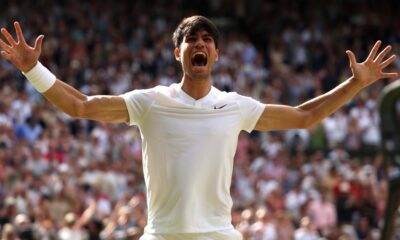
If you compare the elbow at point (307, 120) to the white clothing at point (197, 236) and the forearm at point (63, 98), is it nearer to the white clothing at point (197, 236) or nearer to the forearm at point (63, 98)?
the white clothing at point (197, 236)

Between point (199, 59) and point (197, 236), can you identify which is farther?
point (199, 59)

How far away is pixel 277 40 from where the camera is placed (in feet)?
80.6

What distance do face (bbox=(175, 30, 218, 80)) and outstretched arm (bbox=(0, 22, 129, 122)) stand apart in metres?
0.40

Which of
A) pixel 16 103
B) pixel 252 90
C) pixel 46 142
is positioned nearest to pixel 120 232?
pixel 46 142

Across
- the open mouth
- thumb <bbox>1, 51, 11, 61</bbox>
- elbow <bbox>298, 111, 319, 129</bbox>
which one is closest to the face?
the open mouth

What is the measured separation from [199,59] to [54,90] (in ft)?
2.42

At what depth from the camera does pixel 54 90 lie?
5.11 meters

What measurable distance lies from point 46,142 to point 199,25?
10636 mm

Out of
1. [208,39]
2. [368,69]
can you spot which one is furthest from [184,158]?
[368,69]

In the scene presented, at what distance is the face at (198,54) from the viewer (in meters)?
5.34

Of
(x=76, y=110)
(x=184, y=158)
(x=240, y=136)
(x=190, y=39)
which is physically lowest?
(x=184, y=158)

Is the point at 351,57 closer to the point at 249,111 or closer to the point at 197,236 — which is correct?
the point at 249,111

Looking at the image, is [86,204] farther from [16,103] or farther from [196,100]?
[196,100]

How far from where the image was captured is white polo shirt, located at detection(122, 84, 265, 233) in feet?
17.2
